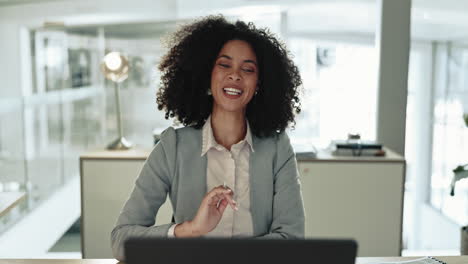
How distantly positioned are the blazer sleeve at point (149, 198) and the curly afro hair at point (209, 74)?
16cm

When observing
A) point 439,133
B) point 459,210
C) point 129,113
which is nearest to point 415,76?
point 439,133

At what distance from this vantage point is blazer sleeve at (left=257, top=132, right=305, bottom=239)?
1.60 metres

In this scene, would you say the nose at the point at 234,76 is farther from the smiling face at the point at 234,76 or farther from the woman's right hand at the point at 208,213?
the woman's right hand at the point at 208,213

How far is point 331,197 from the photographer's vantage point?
114 inches

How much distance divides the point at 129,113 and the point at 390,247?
131 inches

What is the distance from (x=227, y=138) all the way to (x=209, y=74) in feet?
0.83

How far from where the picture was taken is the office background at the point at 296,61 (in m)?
3.85

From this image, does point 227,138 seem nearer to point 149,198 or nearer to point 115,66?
point 149,198

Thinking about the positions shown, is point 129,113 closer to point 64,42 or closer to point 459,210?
point 64,42

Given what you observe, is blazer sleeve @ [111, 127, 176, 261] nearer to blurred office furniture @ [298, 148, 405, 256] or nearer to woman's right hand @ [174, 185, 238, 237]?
woman's right hand @ [174, 185, 238, 237]

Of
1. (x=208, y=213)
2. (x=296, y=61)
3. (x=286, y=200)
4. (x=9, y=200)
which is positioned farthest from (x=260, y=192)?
(x=296, y=61)

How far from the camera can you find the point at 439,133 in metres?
6.69

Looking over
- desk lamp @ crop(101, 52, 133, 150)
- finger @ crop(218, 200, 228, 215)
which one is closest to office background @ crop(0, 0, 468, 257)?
desk lamp @ crop(101, 52, 133, 150)

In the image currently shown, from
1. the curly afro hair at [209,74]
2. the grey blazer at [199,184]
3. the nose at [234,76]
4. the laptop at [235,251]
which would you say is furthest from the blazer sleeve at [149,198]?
the laptop at [235,251]
